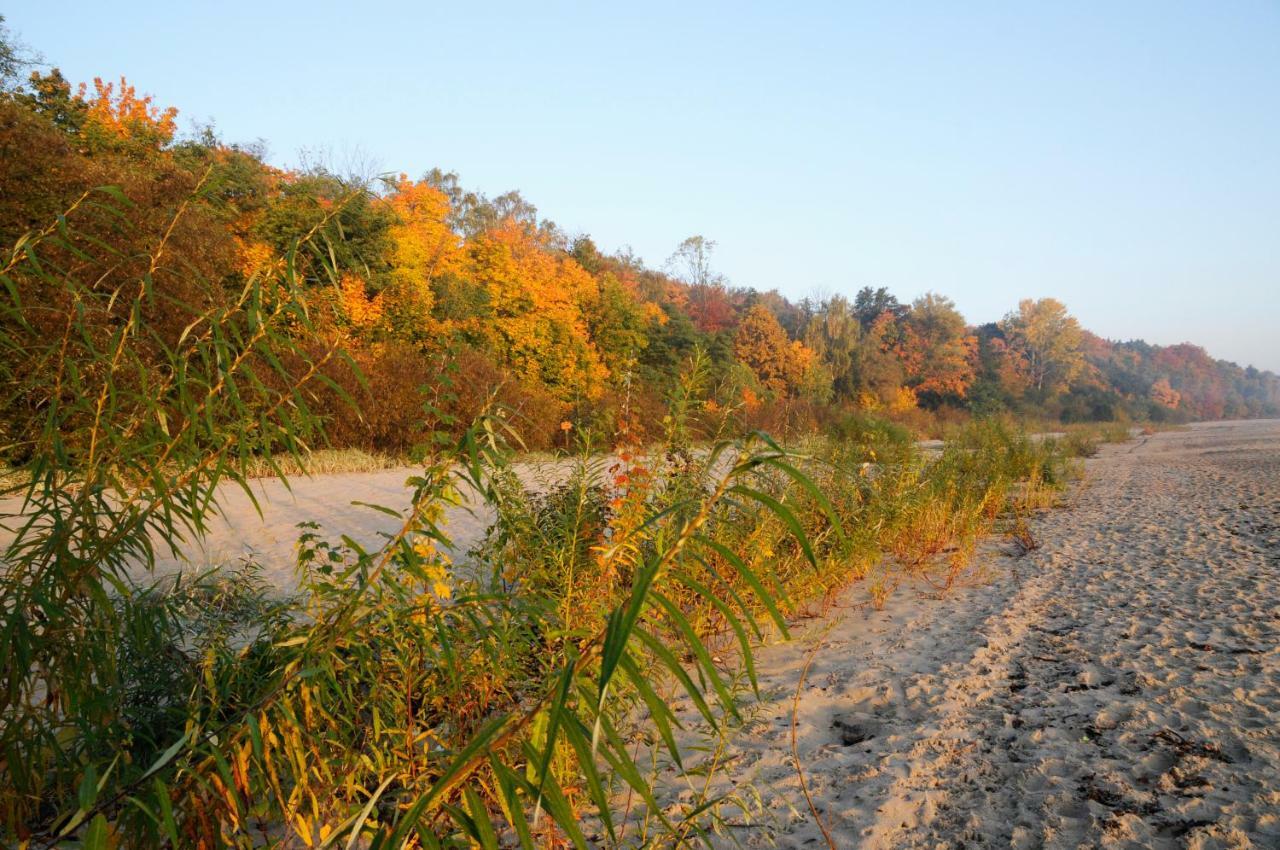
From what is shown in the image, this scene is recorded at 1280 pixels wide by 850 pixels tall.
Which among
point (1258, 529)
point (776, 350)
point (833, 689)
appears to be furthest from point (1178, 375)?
point (833, 689)

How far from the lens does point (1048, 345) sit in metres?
66.4

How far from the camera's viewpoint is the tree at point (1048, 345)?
211 ft

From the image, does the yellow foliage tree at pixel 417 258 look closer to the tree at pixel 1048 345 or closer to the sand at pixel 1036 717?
the sand at pixel 1036 717

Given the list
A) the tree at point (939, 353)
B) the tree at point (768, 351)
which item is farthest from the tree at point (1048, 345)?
the tree at point (768, 351)

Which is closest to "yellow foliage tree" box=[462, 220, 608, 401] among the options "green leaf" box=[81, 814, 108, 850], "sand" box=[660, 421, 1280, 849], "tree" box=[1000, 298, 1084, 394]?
"sand" box=[660, 421, 1280, 849]

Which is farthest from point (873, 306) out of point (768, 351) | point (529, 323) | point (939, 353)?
point (529, 323)

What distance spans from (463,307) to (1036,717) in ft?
76.0

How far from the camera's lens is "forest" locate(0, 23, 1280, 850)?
1.22m

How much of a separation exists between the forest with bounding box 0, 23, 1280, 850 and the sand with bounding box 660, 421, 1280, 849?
37 cm

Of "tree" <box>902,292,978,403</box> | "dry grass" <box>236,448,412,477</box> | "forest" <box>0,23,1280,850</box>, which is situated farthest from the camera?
"tree" <box>902,292,978,403</box>

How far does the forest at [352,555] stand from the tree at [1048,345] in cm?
5609

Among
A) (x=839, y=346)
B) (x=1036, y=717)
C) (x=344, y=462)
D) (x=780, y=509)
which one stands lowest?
(x=1036, y=717)

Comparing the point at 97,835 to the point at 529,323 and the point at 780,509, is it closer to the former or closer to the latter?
the point at 780,509

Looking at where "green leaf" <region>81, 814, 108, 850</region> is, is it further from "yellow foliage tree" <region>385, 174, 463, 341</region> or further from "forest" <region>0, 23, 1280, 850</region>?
"yellow foliage tree" <region>385, 174, 463, 341</region>
